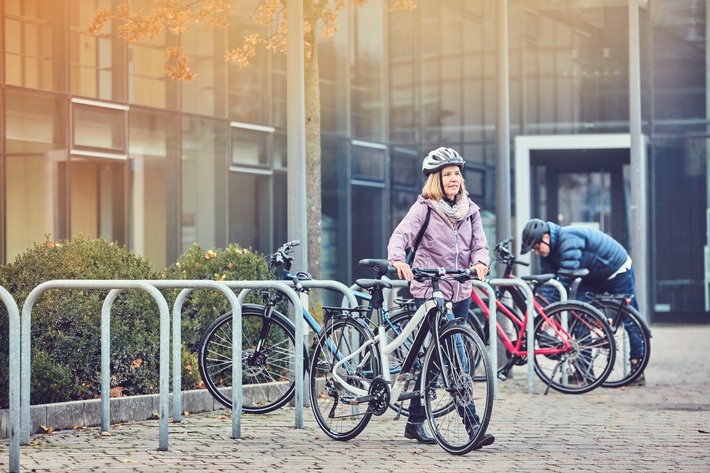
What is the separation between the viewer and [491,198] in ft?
82.1

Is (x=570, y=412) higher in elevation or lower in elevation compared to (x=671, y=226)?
lower

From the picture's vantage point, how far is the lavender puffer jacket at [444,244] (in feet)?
25.1

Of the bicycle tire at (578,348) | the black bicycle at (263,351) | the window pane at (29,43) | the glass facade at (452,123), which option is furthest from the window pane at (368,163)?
the black bicycle at (263,351)

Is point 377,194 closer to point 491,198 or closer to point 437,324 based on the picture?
point 491,198

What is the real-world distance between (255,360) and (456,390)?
2.32m

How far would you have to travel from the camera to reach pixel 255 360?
9086 mm

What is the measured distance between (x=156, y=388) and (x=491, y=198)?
16582 millimetres

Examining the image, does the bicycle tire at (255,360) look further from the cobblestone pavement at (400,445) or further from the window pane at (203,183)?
the window pane at (203,183)

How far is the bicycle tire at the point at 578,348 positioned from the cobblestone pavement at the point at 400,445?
556mm

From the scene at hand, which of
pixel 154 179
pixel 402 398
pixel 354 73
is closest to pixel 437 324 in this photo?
pixel 402 398

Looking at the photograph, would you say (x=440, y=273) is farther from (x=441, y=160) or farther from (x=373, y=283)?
(x=441, y=160)

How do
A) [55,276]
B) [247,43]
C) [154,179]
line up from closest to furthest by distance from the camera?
[55,276], [247,43], [154,179]

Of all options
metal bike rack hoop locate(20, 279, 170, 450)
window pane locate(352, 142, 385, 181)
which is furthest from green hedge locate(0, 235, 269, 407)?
window pane locate(352, 142, 385, 181)

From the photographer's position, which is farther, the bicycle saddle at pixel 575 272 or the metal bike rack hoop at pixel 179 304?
the bicycle saddle at pixel 575 272
